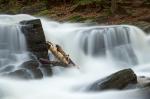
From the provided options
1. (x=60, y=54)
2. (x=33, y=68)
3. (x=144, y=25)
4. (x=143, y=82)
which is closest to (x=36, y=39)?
(x=60, y=54)

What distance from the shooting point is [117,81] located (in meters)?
11.5

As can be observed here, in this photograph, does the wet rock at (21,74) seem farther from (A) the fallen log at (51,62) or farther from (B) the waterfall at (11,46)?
(A) the fallen log at (51,62)

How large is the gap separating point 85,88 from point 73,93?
1.17ft

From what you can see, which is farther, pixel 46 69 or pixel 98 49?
pixel 98 49

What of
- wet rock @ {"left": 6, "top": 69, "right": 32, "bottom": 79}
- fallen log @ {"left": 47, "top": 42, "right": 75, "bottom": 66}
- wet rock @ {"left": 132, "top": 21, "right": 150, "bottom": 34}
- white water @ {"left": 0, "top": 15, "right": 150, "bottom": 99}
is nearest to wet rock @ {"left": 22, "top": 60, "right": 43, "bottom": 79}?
wet rock @ {"left": 6, "top": 69, "right": 32, "bottom": 79}

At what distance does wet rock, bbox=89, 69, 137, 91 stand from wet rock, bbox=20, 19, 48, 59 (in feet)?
9.52

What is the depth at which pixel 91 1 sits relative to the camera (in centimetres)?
2109

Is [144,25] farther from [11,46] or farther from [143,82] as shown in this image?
[143,82]

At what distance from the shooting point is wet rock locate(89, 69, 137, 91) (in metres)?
11.5

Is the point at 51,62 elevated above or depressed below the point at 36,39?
below

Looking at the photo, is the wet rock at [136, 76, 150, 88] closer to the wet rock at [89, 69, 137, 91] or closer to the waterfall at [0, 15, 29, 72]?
the wet rock at [89, 69, 137, 91]


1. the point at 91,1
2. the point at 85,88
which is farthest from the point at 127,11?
the point at 85,88

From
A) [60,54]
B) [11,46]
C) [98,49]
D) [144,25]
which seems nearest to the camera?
[60,54]

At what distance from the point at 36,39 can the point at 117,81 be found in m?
3.73
